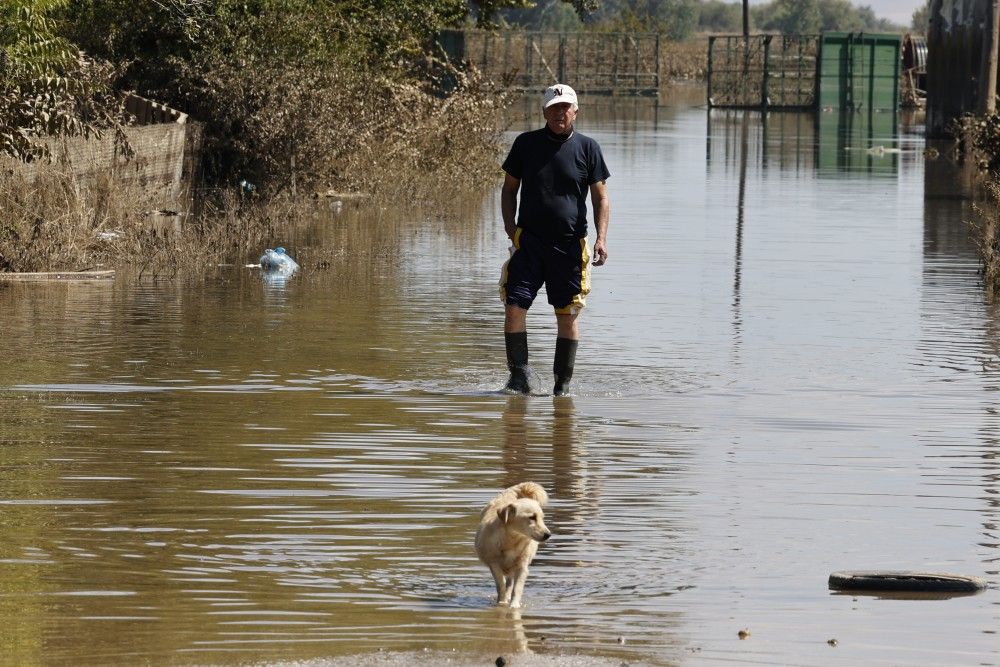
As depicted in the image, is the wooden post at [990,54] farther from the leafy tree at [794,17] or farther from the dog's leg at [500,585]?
the leafy tree at [794,17]

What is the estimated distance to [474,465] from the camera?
878 centimetres

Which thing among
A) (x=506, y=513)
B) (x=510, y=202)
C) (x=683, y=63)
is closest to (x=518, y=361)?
(x=510, y=202)

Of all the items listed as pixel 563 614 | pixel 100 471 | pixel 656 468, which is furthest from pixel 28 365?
pixel 563 614

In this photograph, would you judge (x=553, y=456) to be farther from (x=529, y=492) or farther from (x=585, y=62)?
(x=585, y=62)

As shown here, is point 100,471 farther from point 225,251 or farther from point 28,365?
point 225,251

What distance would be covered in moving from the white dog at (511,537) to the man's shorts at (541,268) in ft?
14.9

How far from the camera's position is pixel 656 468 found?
28.9 ft

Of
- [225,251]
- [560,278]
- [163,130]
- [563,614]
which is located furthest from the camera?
[163,130]

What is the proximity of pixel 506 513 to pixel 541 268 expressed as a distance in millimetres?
4789

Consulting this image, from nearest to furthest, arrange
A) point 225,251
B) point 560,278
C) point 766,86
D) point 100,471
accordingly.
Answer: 1. point 100,471
2. point 560,278
3. point 225,251
4. point 766,86

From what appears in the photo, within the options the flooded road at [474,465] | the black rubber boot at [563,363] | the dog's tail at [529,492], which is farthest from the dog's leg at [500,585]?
the black rubber boot at [563,363]

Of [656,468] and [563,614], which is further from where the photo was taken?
[656,468]

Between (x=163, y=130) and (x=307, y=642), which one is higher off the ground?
(x=163, y=130)

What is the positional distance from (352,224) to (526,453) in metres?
12.0
